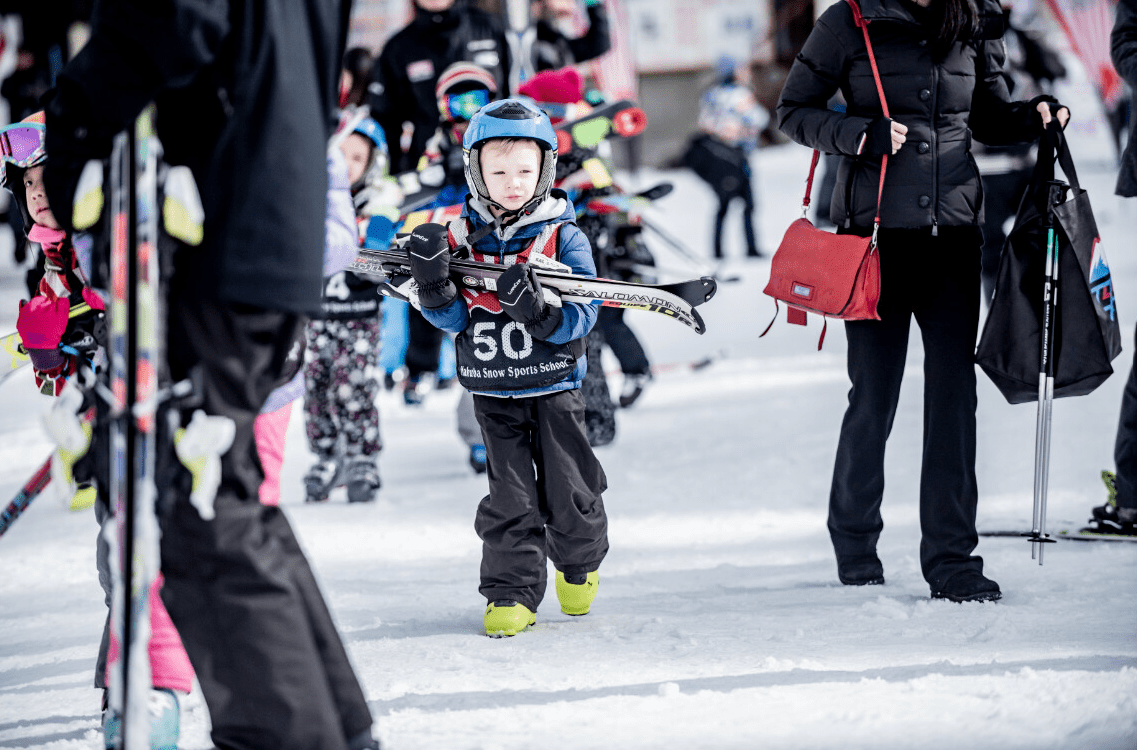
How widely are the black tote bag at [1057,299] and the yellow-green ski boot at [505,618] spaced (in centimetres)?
158

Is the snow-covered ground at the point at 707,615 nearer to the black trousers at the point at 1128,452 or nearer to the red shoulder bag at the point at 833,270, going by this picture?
the black trousers at the point at 1128,452

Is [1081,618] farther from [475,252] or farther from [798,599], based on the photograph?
[475,252]

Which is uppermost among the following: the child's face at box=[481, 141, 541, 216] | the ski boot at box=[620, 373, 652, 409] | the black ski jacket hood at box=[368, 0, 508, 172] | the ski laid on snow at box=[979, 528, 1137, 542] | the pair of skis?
the black ski jacket hood at box=[368, 0, 508, 172]

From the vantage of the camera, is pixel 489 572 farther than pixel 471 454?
No

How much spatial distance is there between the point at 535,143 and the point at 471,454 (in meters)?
2.58

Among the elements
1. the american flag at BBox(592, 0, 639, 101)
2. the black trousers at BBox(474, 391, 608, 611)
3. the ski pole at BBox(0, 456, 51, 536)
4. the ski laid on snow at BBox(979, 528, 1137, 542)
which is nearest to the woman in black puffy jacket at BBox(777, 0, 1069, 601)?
the ski laid on snow at BBox(979, 528, 1137, 542)

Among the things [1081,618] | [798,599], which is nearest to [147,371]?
[798,599]

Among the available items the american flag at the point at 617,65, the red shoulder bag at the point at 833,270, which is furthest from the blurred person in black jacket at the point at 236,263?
the american flag at the point at 617,65

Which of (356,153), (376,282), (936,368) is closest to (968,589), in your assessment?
(936,368)

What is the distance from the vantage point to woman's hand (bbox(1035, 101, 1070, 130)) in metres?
3.72

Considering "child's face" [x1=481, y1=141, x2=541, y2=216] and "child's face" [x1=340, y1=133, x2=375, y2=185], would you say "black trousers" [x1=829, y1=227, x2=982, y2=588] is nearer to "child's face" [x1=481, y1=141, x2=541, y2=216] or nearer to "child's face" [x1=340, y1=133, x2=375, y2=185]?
"child's face" [x1=481, y1=141, x2=541, y2=216]

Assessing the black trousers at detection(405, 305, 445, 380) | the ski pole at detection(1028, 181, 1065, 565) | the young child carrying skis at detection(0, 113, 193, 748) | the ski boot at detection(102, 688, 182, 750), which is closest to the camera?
the ski boot at detection(102, 688, 182, 750)

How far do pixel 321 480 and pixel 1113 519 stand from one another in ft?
10.5

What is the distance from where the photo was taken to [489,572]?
140 inches
